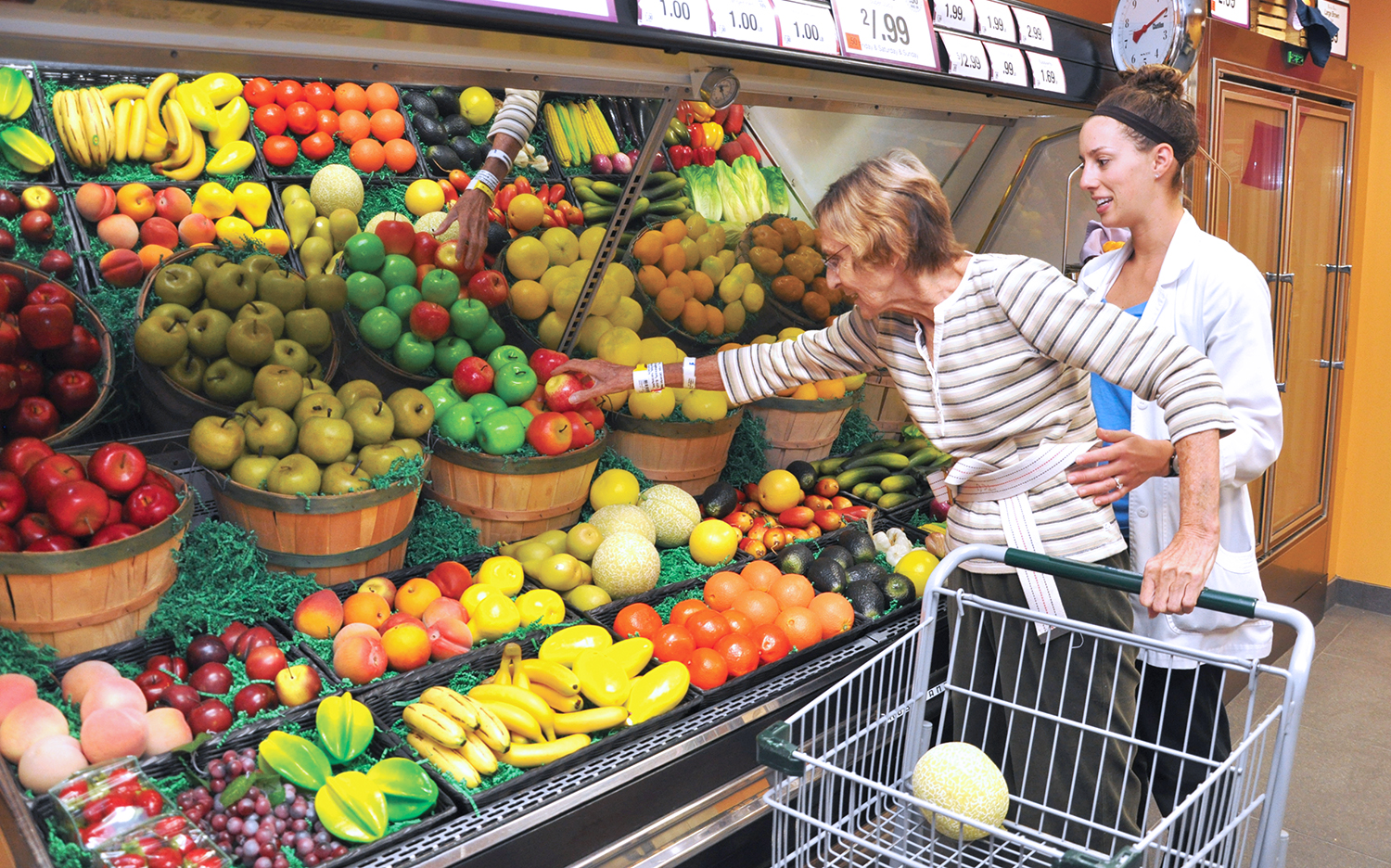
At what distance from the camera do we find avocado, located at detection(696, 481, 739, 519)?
10.9ft

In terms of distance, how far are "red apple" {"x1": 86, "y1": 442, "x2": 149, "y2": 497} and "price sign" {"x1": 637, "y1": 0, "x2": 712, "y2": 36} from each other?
146cm

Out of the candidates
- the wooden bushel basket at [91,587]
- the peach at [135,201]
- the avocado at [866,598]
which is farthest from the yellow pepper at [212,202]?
the avocado at [866,598]

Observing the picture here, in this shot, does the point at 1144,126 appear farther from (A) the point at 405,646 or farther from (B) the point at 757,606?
(A) the point at 405,646

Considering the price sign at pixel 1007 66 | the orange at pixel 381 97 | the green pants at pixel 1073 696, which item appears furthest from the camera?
the orange at pixel 381 97

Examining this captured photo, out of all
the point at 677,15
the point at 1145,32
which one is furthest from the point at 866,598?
the point at 1145,32

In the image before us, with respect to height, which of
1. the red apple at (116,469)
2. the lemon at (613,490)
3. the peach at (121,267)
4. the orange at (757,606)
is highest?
the peach at (121,267)

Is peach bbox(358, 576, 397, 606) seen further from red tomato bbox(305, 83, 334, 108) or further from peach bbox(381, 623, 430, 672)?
red tomato bbox(305, 83, 334, 108)

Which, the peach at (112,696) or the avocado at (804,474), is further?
the avocado at (804,474)

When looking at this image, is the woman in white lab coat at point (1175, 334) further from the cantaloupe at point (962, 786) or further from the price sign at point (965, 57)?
the cantaloupe at point (962, 786)

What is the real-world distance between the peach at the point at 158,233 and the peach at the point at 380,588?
133 centimetres

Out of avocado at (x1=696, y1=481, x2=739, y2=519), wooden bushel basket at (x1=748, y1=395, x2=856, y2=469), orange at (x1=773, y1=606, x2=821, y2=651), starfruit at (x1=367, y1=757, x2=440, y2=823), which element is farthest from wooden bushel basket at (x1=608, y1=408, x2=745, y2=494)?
starfruit at (x1=367, y1=757, x2=440, y2=823)

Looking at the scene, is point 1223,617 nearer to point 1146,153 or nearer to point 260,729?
point 1146,153

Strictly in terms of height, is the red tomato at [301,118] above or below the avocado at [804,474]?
above

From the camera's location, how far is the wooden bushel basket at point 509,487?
109 inches
